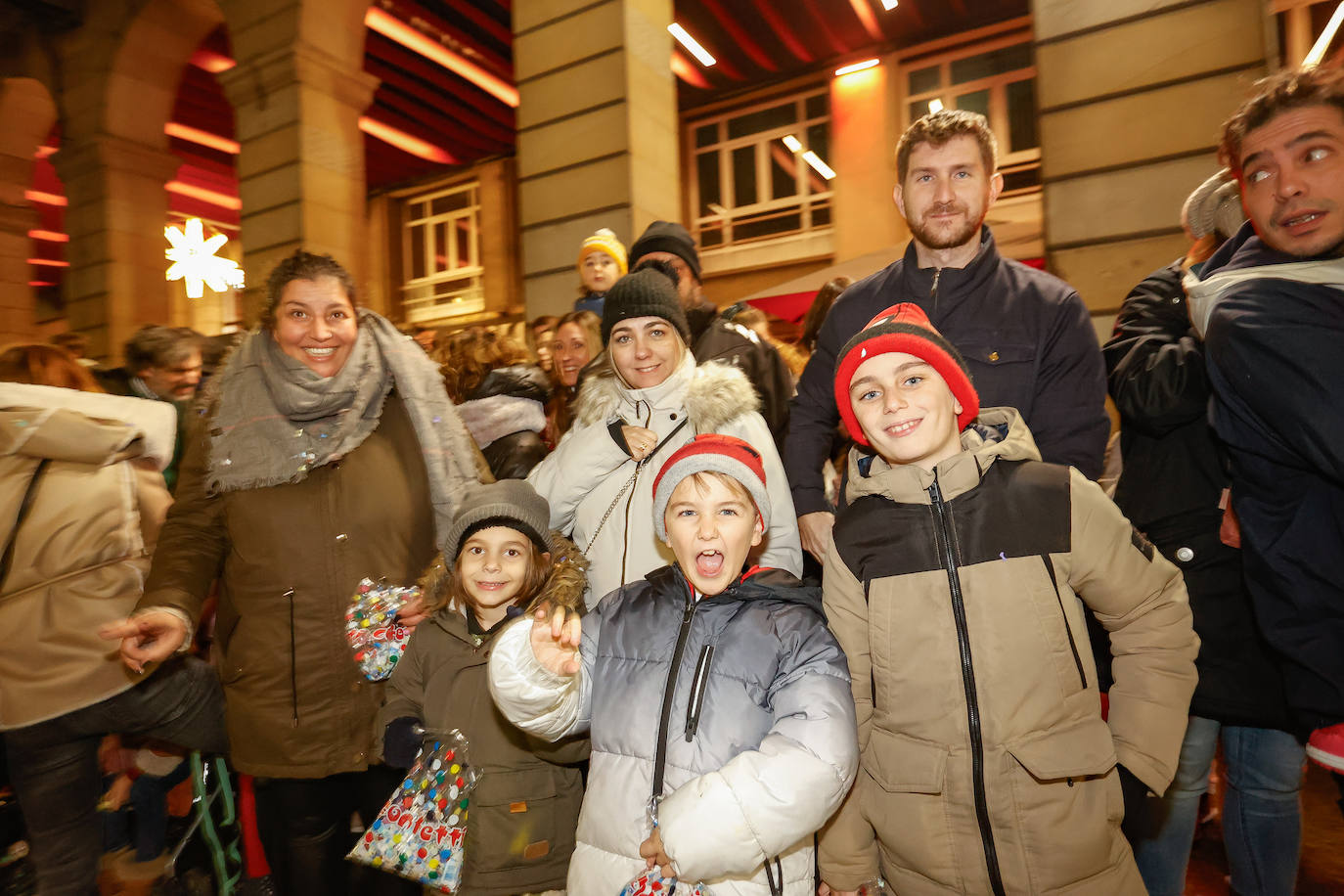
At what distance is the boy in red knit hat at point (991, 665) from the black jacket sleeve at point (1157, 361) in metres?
0.60

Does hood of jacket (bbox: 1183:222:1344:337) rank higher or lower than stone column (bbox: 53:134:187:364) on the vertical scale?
lower

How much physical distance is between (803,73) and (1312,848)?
14.8 m

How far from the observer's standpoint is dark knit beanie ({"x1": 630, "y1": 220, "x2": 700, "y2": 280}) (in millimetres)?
3738

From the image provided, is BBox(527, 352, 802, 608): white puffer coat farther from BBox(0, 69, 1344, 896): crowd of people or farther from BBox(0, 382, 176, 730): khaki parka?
BBox(0, 382, 176, 730): khaki parka

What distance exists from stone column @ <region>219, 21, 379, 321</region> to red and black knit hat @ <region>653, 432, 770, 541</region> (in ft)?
22.6

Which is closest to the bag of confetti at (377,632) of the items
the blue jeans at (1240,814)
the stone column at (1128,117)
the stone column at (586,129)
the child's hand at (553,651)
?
the child's hand at (553,651)

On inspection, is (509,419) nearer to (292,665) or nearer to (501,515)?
(501,515)

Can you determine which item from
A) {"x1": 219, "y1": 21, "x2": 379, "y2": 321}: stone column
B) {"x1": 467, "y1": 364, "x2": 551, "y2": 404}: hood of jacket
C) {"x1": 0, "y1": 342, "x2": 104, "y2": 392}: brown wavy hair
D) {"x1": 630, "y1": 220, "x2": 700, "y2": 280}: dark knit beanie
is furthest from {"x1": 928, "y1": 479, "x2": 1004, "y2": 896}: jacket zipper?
{"x1": 219, "y1": 21, "x2": 379, "y2": 321}: stone column

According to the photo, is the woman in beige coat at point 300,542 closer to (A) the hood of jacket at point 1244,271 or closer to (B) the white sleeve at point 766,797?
(B) the white sleeve at point 766,797

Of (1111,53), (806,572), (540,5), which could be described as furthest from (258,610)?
(540,5)

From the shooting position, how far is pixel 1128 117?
14.0 feet

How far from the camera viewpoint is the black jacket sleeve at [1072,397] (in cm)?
216

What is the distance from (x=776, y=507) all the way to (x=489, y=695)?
1.12 meters

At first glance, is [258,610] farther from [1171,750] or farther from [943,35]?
[943,35]
